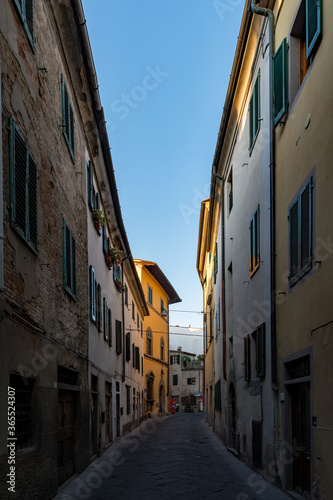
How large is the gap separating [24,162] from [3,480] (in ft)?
12.0

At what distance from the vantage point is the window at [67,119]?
1056cm

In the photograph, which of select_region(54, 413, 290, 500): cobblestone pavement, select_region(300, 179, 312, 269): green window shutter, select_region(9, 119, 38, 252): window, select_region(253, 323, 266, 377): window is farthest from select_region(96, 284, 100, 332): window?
select_region(300, 179, 312, 269): green window shutter

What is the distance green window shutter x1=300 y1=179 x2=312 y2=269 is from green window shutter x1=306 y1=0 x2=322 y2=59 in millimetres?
1726

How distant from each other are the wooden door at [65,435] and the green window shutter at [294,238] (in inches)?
176

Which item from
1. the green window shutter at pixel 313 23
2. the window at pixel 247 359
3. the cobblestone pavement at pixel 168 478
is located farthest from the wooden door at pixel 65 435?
the green window shutter at pixel 313 23

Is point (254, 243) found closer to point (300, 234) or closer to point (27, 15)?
point (300, 234)

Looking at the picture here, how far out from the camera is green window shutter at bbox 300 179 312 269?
752 cm

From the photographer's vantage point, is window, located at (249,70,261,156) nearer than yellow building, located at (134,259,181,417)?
Yes

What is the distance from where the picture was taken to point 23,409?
738 centimetres

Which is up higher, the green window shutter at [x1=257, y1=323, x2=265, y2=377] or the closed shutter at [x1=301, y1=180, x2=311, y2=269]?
the closed shutter at [x1=301, y1=180, x2=311, y2=269]

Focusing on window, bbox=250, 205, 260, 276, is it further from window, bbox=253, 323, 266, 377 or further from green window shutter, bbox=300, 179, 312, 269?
green window shutter, bbox=300, 179, 312, 269

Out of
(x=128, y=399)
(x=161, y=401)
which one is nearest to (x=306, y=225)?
(x=128, y=399)

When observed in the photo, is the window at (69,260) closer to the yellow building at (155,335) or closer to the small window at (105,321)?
the small window at (105,321)

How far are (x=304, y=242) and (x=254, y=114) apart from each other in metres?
5.12
